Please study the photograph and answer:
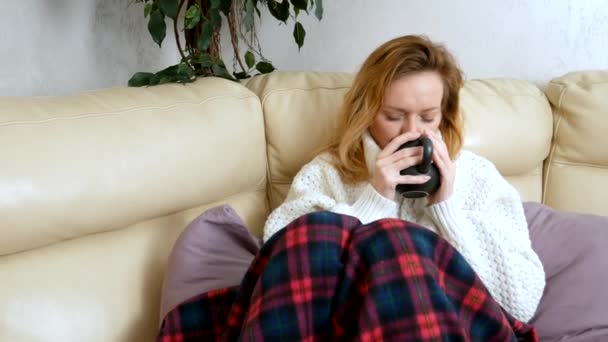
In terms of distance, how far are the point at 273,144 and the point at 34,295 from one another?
612 millimetres

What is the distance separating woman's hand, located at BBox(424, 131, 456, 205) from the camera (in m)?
1.07

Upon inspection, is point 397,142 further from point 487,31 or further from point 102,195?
point 487,31

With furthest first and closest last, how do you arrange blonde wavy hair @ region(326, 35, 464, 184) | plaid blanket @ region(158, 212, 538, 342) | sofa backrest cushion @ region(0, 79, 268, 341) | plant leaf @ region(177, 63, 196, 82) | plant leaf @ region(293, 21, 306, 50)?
plant leaf @ region(293, 21, 306, 50) < plant leaf @ region(177, 63, 196, 82) < blonde wavy hair @ region(326, 35, 464, 184) < sofa backrest cushion @ region(0, 79, 268, 341) < plaid blanket @ region(158, 212, 538, 342)

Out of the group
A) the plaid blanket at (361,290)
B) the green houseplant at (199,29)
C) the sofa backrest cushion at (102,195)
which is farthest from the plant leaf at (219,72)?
the plaid blanket at (361,290)

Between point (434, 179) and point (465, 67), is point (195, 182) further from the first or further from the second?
point (465, 67)

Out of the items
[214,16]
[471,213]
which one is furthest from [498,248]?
[214,16]

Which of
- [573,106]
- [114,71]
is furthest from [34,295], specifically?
[573,106]

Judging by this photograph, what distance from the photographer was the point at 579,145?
1471 mm

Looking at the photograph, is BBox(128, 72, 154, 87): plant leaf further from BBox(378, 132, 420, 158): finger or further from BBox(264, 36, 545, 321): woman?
BBox(378, 132, 420, 158): finger

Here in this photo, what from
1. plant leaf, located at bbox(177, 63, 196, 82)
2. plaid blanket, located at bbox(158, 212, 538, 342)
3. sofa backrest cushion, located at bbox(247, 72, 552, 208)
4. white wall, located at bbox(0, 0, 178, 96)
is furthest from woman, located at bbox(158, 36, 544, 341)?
white wall, located at bbox(0, 0, 178, 96)

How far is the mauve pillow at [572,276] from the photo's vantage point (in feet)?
3.38

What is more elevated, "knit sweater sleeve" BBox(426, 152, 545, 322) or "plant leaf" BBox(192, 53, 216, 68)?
"plant leaf" BBox(192, 53, 216, 68)

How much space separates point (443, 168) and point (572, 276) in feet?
1.07

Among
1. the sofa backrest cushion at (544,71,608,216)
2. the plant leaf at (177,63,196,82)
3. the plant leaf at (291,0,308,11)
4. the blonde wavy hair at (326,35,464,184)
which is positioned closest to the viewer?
the blonde wavy hair at (326,35,464,184)
